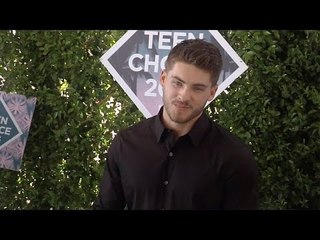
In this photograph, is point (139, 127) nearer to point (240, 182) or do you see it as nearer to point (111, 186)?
point (111, 186)

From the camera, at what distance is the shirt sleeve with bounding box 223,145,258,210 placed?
8.02ft

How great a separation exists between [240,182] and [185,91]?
1.65 feet

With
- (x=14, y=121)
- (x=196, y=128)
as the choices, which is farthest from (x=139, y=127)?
(x=14, y=121)

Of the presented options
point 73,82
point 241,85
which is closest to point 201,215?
point 241,85

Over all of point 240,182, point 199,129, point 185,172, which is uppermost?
point 199,129

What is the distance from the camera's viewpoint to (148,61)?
2.62 metres

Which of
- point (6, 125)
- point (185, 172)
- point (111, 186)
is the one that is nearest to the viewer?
point (185, 172)

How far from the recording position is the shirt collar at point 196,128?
2500 millimetres

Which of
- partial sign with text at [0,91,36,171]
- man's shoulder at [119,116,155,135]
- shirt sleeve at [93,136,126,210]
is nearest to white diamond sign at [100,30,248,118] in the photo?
man's shoulder at [119,116,155,135]

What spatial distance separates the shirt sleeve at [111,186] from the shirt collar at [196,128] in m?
0.23

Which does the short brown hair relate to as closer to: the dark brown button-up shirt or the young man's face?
the young man's face

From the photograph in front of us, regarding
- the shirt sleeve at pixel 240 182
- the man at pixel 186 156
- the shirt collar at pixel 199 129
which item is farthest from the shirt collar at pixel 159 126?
the shirt sleeve at pixel 240 182

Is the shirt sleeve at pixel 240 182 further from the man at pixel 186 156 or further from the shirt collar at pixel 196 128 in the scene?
the shirt collar at pixel 196 128

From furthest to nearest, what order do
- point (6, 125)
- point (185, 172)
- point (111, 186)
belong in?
1. point (6, 125)
2. point (111, 186)
3. point (185, 172)
